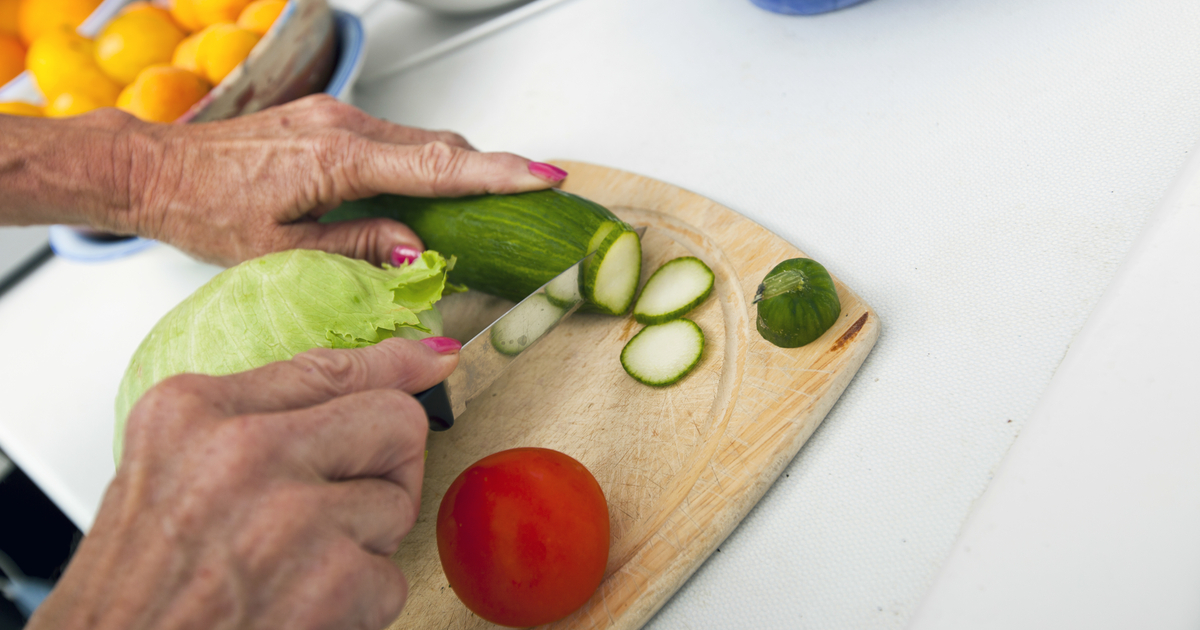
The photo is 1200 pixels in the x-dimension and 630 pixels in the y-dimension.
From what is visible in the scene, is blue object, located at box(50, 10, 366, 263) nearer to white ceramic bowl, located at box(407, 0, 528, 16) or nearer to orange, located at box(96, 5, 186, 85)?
white ceramic bowl, located at box(407, 0, 528, 16)

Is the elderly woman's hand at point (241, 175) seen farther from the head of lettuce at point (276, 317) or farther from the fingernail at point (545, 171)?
the head of lettuce at point (276, 317)

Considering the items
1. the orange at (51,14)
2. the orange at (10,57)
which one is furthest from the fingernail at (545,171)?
the orange at (10,57)

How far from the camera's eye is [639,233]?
1.86 metres

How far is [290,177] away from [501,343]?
0.79 m

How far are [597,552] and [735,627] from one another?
0.90 feet

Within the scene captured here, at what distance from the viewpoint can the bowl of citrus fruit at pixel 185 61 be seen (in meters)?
2.14

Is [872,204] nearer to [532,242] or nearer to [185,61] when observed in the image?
[532,242]

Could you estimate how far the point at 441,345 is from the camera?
1298 mm

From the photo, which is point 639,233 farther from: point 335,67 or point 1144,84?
point 335,67

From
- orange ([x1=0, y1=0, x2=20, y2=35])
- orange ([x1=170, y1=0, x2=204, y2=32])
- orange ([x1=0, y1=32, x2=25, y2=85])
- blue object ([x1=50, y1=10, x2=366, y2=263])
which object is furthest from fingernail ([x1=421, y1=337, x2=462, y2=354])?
orange ([x1=0, y1=0, x2=20, y2=35])

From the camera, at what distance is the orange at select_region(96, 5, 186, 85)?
2293 millimetres

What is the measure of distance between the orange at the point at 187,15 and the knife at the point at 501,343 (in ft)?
5.85

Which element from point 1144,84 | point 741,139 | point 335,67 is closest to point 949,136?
point 1144,84

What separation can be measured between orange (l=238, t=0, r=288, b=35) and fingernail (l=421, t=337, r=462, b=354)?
1.58m
